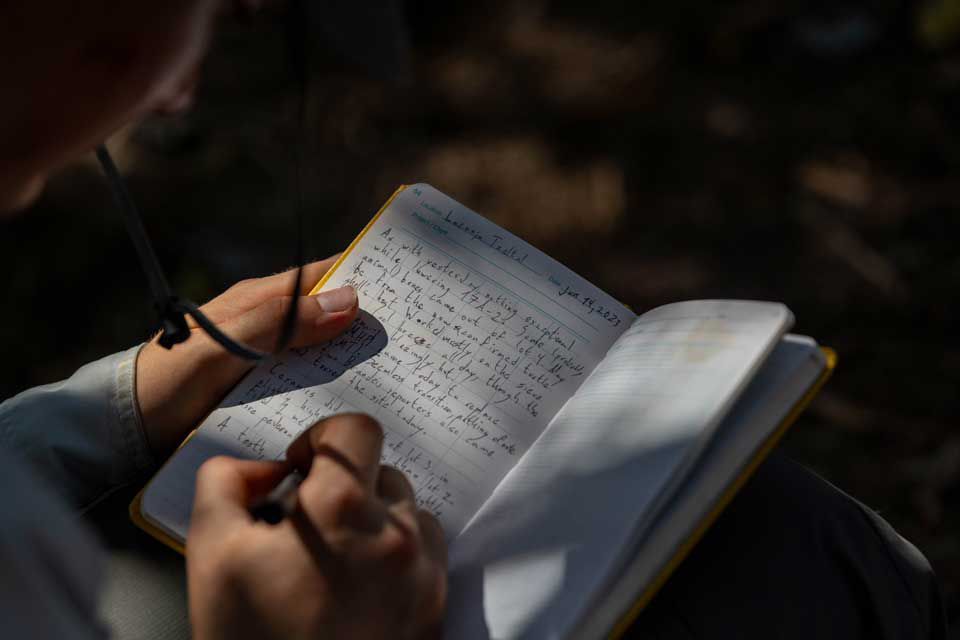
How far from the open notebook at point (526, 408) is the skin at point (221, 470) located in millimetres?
65

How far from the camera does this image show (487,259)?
1.05m

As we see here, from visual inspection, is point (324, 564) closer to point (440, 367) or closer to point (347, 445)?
point (347, 445)

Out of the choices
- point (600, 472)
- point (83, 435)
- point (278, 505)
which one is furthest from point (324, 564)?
point (83, 435)

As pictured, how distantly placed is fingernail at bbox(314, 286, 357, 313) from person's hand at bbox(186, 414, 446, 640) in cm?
24

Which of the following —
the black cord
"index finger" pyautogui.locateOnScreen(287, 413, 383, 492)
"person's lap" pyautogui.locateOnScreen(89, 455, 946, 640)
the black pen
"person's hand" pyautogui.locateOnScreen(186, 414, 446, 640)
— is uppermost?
the black cord

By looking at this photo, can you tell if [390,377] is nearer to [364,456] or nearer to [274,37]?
[364,456]

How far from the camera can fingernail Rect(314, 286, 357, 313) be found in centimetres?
101

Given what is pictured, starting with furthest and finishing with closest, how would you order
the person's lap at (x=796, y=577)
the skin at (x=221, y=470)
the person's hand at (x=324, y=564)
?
the person's lap at (x=796, y=577), the person's hand at (x=324, y=564), the skin at (x=221, y=470)

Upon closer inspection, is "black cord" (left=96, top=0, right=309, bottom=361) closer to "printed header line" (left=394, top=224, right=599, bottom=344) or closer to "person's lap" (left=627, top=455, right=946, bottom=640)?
"printed header line" (left=394, top=224, right=599, bottom=344)

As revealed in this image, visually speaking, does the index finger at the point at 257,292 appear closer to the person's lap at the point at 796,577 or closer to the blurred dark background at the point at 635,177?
the person's lap at the point at 796,577

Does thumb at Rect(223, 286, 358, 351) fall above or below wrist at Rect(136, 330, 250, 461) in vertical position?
above

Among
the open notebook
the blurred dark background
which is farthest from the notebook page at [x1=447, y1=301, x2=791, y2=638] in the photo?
the blurred dark background

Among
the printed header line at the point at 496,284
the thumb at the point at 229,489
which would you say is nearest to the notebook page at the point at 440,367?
the printed header line at the point at 496,284

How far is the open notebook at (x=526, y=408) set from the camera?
79cm
